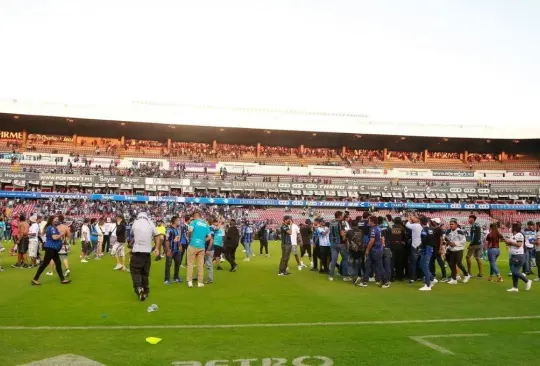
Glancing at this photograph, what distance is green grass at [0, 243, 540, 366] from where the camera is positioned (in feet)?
19.0

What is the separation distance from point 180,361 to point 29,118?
166ft

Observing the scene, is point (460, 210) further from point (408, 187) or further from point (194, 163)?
point (194, 163)

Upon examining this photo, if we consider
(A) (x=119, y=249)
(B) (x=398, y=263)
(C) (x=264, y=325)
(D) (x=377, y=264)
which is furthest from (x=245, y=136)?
(C) (x=264, y=325)

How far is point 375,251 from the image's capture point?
11867mm

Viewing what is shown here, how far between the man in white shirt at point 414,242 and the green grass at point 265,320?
0.69 meters

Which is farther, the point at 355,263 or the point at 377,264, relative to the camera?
the point at 355,263

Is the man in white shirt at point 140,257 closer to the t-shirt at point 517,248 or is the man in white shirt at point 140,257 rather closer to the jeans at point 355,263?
the jeans at point 355,263

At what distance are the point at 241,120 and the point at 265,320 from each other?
147ft

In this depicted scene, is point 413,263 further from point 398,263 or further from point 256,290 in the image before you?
point 256,290

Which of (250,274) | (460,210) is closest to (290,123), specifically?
(460,210)

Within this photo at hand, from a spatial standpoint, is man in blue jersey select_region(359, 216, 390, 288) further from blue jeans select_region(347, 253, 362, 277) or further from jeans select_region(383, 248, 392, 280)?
blue jeans select_region(347, 253, 362, 277)

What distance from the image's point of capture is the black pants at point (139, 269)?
9477mm

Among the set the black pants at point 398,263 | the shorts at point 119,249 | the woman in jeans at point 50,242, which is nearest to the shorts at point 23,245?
the shorts at point 119,249

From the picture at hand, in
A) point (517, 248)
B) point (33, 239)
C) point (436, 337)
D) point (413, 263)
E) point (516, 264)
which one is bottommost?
point (33, 239)
